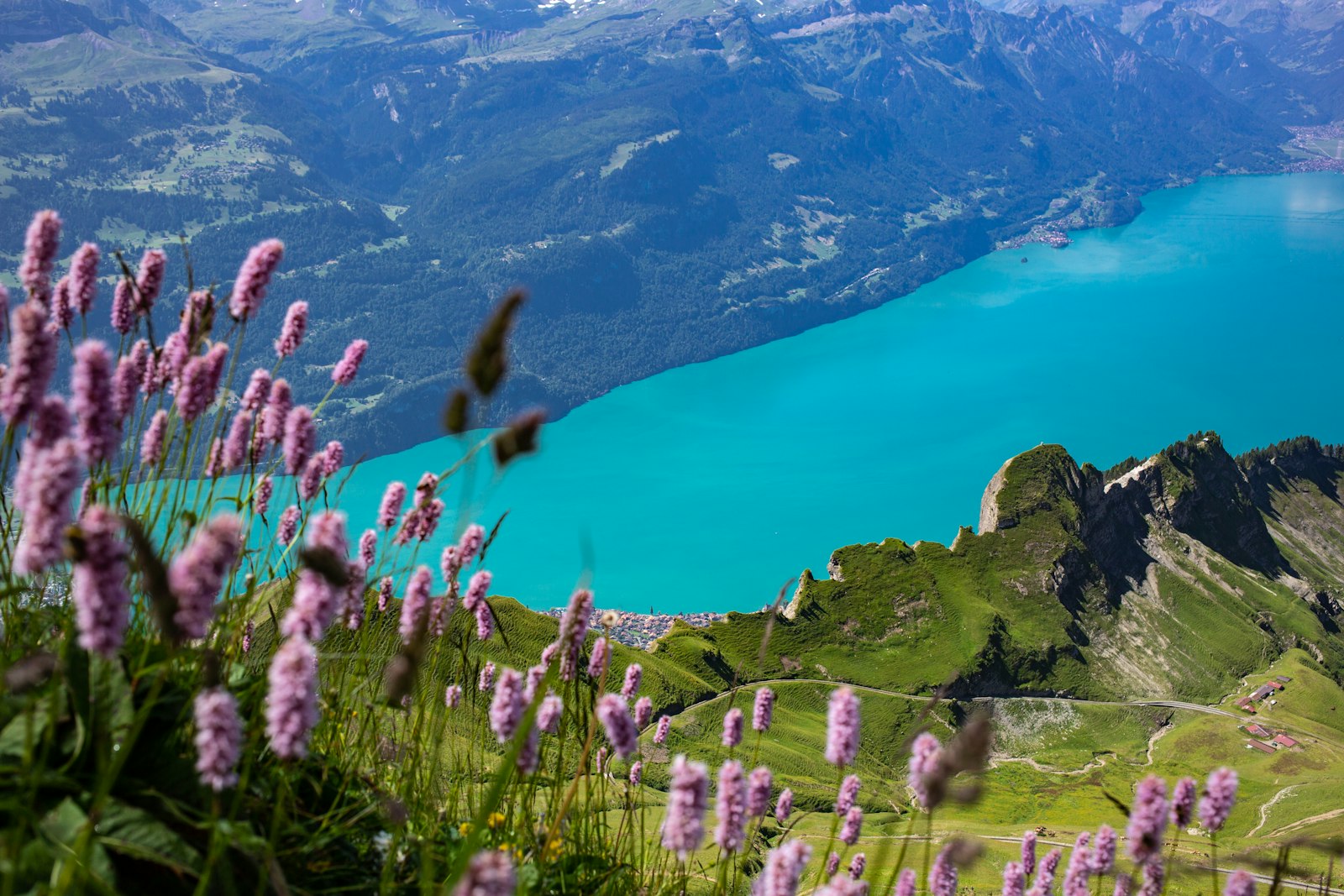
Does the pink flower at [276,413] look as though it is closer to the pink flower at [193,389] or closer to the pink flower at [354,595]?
the pink flower at [193,389]

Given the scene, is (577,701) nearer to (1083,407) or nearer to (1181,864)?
(1181,864)

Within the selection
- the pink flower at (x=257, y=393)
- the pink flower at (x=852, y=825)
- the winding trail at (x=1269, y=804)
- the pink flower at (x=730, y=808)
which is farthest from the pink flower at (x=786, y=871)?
the winding trail at (x=1269, y=804)

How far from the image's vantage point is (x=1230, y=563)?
9256cm

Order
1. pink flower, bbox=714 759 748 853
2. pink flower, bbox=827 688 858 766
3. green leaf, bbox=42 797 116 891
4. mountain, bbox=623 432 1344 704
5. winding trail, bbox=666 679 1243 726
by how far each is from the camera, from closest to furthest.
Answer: green leaf, bbox=42 797 116 891 → pink flower, bbox=714 759 748 853 → pink flower, bbox=827 688 858 766 → winding trail, bbox=666 679 1243 726 → mountain, bbox=623 432 1344 704

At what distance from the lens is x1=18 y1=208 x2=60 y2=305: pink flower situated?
13.4ft

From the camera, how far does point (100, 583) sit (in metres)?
2.22

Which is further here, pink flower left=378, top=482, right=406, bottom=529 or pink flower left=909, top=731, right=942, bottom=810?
pink flower left=378, top=482, right=406, bottom=529

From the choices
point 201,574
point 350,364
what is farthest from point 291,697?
point 350,364

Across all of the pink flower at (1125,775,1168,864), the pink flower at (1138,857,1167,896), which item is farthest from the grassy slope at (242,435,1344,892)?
the pink flower at (1125,775,1168,864)

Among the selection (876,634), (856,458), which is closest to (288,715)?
(876,634)

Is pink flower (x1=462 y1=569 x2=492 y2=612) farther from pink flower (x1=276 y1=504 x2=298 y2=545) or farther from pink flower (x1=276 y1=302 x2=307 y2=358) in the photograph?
pink flower (x1=276 y1=302 x2=307 y2=358)

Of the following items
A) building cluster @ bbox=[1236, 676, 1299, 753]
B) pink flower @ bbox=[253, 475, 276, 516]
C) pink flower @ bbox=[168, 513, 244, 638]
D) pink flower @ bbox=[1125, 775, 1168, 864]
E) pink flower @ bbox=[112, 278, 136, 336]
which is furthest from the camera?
building cluster @ bbox=[1236, 676, 1299, 753]

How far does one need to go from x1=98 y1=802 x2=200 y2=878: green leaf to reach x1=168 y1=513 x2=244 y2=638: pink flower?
Answer: 1210mm

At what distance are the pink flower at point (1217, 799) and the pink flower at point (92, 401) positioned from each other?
12.5ft
